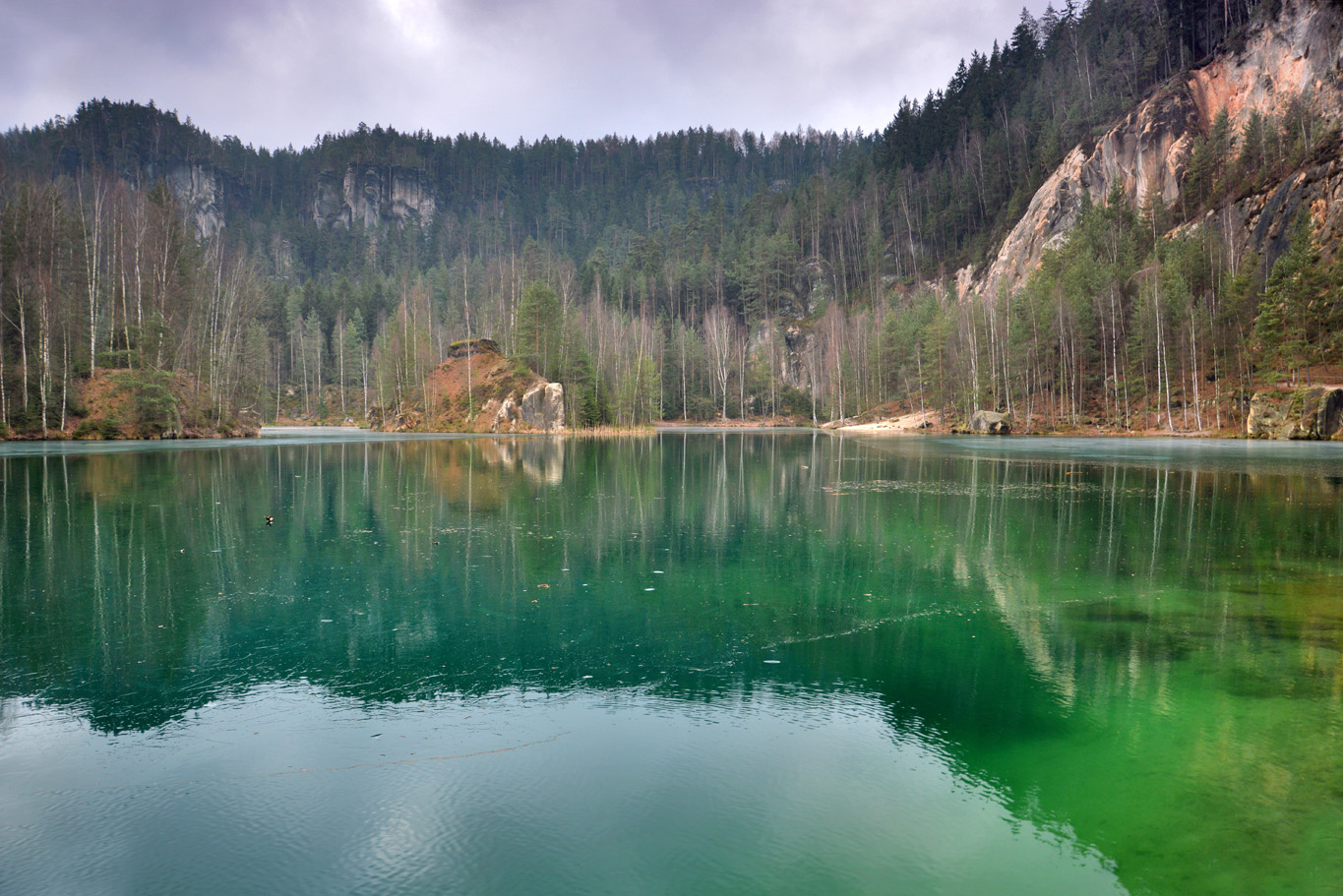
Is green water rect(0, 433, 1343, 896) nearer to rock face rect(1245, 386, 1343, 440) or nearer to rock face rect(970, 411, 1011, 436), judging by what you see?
rock face rect(1245, 386, 1343, 440)

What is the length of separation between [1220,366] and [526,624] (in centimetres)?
6623

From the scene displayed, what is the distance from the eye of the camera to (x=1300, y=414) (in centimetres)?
4653

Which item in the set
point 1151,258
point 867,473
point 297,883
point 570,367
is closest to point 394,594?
point 297,883

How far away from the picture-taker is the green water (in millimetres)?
4930

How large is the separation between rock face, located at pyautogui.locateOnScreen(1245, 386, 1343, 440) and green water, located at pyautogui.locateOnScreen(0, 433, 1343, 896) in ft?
125

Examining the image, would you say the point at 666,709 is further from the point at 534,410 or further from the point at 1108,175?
the point at 1108,175

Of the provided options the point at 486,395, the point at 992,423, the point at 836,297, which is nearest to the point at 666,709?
the point at 992,423

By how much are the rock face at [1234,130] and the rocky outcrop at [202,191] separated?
183373 mm

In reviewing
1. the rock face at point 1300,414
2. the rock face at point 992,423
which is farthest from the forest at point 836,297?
the rock face at point 1300,414

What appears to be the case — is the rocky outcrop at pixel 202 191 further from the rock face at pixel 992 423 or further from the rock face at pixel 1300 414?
the rock face at pixel 1300 414

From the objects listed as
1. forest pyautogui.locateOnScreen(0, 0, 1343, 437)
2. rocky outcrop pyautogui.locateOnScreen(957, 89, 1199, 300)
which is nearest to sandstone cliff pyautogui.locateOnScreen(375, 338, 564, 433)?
forest pyautogui.locateOnScreen(0, 0, 1343, 437)

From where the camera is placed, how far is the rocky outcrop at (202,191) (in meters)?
186

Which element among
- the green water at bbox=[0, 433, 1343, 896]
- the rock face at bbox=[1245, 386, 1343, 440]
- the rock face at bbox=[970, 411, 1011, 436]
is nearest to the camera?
the green water at bbox=[0, 433, 1343, 896]

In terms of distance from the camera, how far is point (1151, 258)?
217 ft
